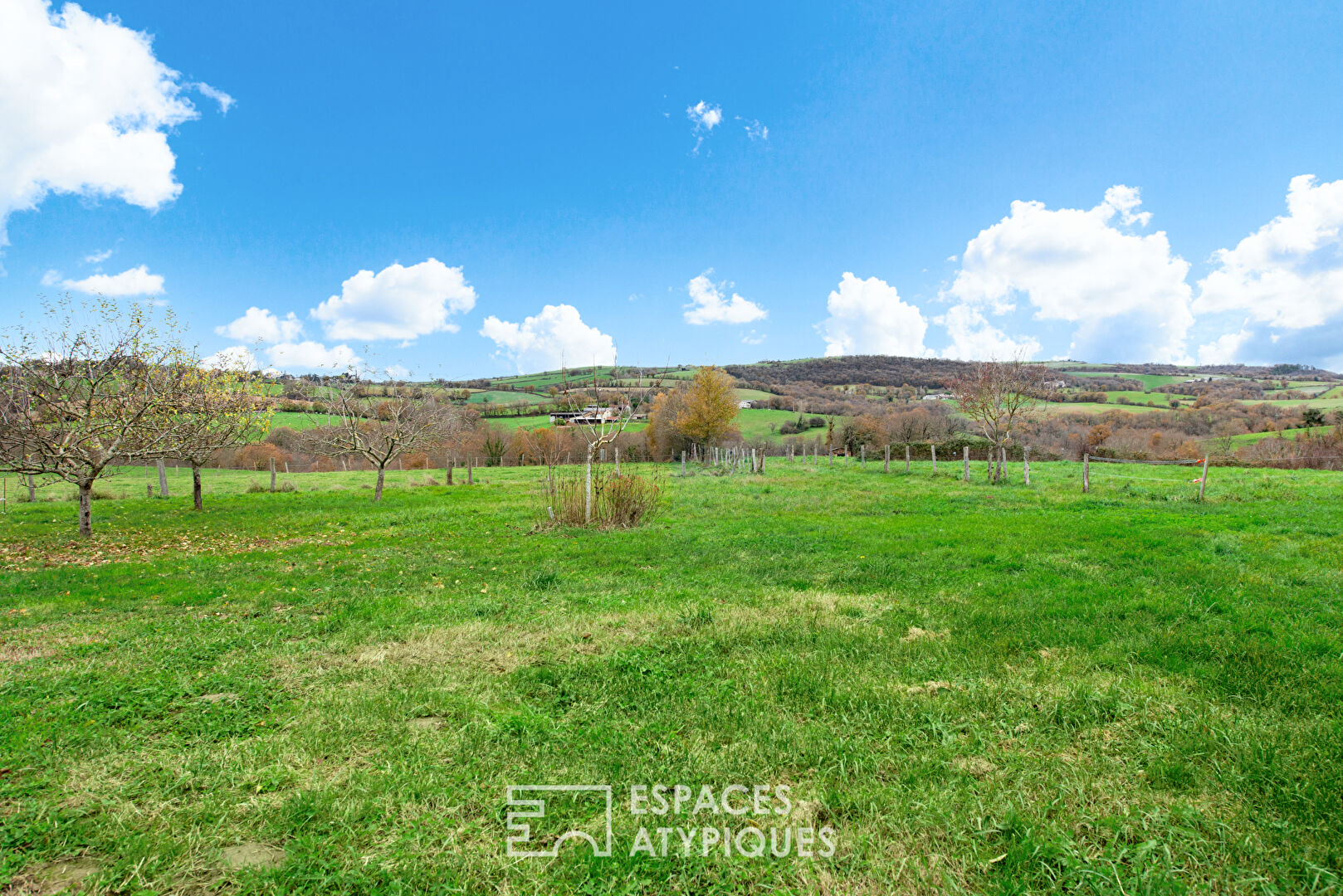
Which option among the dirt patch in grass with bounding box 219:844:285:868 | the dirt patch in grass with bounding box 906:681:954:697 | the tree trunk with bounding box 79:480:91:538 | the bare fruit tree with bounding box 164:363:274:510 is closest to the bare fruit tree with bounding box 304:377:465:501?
the bare fruit tree with bounding box 164:363:274:510

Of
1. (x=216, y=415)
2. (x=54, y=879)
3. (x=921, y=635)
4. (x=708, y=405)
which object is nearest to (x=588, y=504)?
(x=921, y=635)

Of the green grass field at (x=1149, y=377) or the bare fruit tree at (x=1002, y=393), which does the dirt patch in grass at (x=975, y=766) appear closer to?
the bare fruit tree at (x=1002, y=393)

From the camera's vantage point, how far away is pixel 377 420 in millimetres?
27781

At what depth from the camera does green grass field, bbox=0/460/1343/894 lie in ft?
9.32

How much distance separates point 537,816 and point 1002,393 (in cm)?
2679

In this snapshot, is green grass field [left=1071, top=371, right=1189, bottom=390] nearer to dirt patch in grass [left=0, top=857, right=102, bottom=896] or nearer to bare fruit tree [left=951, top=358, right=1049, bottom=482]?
bare fruit tree [left=951, top=358, right=1049, bottom=482]

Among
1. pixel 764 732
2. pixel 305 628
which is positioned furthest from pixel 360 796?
pixel 305 628

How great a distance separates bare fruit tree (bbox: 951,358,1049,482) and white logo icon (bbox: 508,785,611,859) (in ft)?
79.5

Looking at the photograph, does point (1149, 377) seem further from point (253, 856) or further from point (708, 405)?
point (253, 856)

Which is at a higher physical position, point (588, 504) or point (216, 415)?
point (216, 415)

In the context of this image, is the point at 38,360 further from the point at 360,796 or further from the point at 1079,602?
the point at 1079,602

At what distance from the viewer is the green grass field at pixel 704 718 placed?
9.32ft

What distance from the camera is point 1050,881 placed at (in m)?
2.68

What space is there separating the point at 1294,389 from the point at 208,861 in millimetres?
106477
